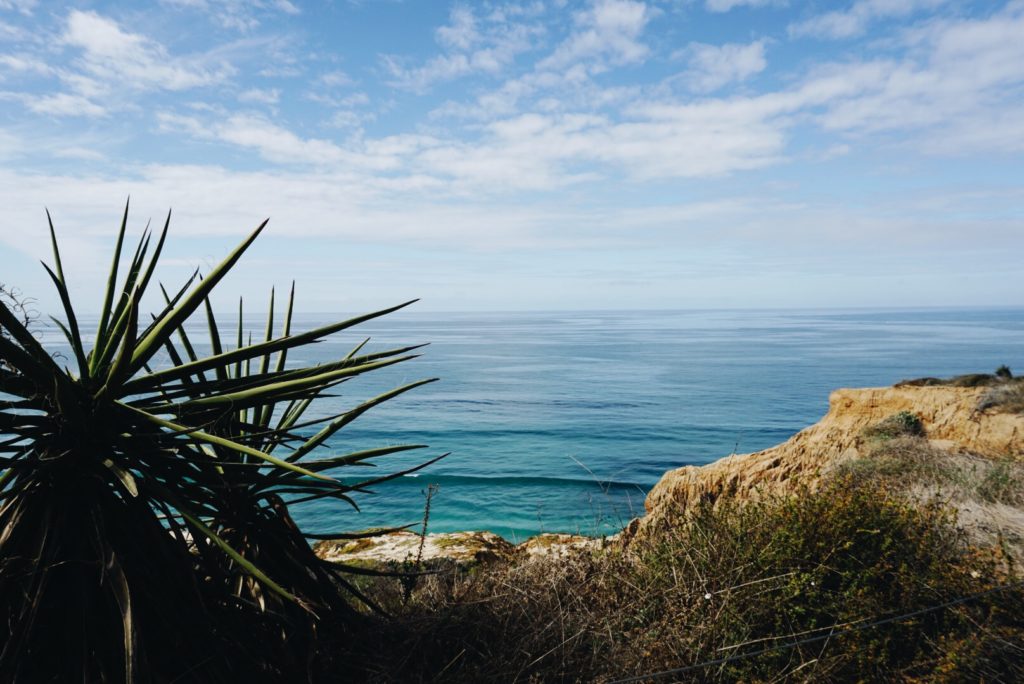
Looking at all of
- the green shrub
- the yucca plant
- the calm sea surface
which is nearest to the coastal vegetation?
the yucca plant

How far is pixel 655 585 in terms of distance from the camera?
4711 mm

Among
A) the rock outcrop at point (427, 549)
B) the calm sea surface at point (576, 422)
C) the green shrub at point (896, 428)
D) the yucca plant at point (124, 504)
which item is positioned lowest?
the calm sea surface at point (576, 422)

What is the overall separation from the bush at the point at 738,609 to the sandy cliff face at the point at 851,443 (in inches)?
233

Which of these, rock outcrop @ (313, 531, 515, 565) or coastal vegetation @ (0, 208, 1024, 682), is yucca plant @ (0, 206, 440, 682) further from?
rock outcrop @ (313, 531, 515, 565)

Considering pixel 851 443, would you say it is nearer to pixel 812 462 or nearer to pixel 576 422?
pixel 812 462

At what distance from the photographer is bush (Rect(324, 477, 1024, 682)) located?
12.8 feet

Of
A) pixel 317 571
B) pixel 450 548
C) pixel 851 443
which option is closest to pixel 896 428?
pixel 851 443

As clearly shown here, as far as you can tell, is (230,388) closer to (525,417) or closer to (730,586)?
(730,586)

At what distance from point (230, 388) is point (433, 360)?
66.2 meters

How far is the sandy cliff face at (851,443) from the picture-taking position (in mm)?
11984

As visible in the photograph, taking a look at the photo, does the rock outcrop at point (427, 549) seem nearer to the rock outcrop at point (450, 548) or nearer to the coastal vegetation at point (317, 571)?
the rock outcrop at point (450, 548)

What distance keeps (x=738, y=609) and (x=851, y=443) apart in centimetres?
1066

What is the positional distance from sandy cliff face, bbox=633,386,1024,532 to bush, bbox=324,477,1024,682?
19.4ft

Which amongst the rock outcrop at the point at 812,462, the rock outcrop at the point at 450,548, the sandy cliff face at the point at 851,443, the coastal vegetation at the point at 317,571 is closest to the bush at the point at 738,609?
the coastal vegetation at the point at 317,571
